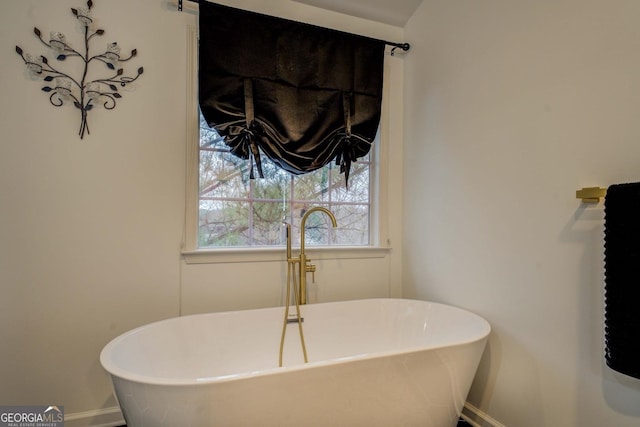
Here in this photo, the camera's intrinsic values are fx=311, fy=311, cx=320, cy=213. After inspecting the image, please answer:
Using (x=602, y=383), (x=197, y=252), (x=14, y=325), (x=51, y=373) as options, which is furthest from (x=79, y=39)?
(x=602, y=383)

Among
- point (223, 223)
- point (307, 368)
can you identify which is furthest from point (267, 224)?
point (307, 368)

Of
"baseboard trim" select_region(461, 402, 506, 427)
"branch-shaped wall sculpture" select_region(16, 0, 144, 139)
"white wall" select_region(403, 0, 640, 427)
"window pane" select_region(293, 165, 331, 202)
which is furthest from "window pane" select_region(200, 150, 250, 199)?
"baseboard trim" select_region(461, 402, 506, 427)

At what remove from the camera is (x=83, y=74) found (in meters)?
1.66

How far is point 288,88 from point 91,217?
4.49ft

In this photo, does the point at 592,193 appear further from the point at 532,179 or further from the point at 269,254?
the point at 269,254

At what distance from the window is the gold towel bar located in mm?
1356

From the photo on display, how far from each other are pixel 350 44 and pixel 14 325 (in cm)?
255

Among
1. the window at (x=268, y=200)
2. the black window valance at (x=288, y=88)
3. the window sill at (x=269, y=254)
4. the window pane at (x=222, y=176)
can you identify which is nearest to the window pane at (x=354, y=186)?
the window at (x=268, y=200)

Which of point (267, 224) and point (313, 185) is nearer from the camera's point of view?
point (267, 224)

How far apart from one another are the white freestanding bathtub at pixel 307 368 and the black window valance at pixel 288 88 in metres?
0.97

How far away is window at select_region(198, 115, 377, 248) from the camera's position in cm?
198

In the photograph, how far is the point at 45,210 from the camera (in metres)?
1.61

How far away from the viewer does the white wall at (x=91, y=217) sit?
156 cm

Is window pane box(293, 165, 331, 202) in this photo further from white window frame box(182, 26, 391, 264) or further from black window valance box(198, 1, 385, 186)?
white window frame box(182, 26, 391, 264)
